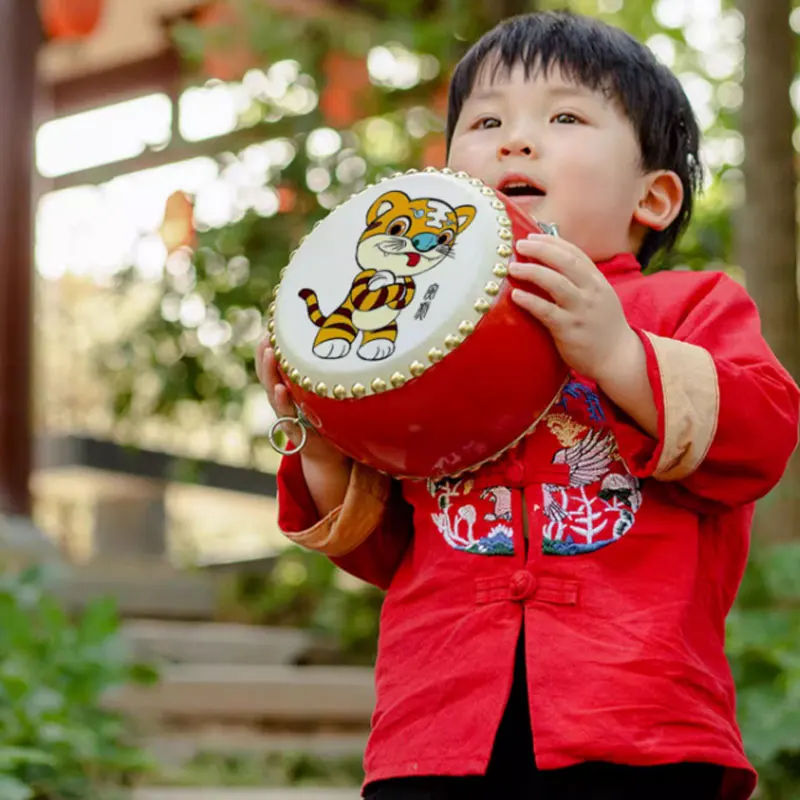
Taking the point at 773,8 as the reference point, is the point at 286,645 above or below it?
below

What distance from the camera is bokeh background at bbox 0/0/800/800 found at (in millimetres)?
3465

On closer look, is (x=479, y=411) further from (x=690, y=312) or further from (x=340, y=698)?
(x=340, y=698)

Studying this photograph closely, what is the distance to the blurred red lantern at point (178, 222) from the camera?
4.88 m

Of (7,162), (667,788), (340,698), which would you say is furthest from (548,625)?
(7,162)

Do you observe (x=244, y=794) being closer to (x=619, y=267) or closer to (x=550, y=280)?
(x=619, y=267)

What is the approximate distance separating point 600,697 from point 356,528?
375 millimetres

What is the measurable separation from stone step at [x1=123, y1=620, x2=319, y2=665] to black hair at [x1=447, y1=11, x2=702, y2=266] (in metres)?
3.66

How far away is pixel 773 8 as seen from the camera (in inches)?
158

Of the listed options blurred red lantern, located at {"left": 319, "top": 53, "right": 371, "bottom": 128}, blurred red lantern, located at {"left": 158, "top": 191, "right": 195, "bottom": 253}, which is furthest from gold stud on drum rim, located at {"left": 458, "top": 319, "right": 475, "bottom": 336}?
blurred red lantern, located at {"left": 319, "top": 53, "right": 371, "bottom": 128}

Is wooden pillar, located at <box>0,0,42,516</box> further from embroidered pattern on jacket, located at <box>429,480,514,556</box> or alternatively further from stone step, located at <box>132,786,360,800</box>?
embroidered pattern on jacket, located at <box>429,480,514,556</box>

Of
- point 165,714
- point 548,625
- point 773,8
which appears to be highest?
point 773,8

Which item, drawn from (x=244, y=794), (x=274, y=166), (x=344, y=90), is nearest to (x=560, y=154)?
(x=244, y=794)

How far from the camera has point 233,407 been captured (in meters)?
4.98

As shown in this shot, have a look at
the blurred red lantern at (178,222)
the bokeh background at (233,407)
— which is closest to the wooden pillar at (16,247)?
the bokeh background at (233,407)
